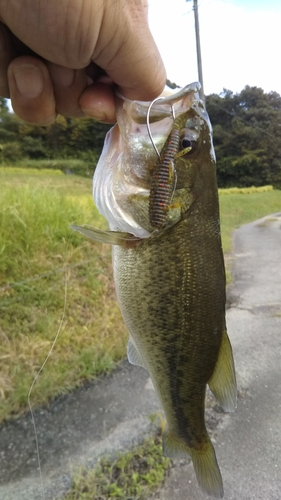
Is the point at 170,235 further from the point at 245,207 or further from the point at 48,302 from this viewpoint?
the point at 245,207

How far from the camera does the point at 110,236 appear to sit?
1.25m

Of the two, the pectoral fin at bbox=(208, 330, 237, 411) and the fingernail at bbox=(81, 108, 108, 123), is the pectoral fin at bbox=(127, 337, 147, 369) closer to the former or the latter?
the pectoral fin at bbox=(208, 330, 237, 411)

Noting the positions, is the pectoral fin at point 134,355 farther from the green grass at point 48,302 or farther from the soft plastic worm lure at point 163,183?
the green grass at point 48,302

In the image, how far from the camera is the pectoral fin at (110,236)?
1204 mm

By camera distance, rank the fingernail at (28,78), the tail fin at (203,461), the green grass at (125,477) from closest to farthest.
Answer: the fingernail at (28,78) → the tail fin at (203,461) → the green grass at (125,477)

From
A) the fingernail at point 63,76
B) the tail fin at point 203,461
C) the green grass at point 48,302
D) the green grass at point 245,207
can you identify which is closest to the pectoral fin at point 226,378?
the tail fin at point 203,461

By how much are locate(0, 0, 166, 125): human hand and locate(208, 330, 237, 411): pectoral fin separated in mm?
904

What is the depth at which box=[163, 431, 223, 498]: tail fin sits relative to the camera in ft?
4.73

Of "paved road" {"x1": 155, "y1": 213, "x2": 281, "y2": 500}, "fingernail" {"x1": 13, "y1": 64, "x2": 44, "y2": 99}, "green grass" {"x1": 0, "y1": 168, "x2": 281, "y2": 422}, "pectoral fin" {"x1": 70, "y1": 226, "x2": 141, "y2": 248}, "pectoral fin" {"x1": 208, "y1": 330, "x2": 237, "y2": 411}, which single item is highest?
"fingernail" {"x1": 13, "y1": 64, "x2": 44, "y2": 99}

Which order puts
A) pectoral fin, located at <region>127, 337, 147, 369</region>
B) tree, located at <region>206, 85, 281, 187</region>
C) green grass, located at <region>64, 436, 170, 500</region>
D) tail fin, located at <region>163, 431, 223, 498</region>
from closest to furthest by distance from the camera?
1. tail fin, located at <region>163, 431, 223, 498</region>
2. pectoral fin, located at <region>127, 337, 147, 369</region>
3. green grass, located at <region>64, 436, 170, 500</region>
4. tree, located at <region>206, 85, 281, 187</region>

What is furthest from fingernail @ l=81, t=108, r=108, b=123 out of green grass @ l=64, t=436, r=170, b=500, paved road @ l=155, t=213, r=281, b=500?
paved road @ l=155, t=213, r=281, b=500

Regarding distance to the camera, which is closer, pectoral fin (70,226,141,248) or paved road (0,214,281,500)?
pectoral fin (70,226,141,248)

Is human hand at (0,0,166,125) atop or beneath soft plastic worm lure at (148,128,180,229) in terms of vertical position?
atop

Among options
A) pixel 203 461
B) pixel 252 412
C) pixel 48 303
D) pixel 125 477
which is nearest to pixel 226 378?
pixel 203 461
